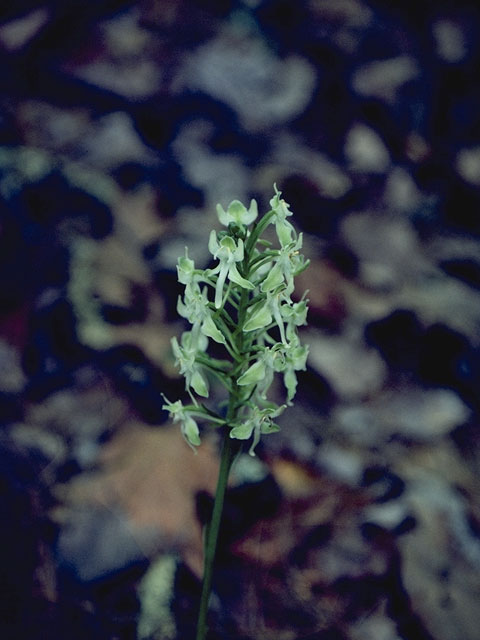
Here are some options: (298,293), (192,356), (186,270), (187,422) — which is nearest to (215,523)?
(187,422)

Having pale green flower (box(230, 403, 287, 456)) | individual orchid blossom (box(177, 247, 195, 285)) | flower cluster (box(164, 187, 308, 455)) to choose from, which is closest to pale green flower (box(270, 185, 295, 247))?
flower cluster (box(164, 187, 308, 455))

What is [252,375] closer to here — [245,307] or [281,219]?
[245,307]

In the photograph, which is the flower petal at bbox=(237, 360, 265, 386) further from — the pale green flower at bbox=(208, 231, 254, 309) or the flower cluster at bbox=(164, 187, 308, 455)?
the pale green flower at bbox=(208, 231, 254, 309)

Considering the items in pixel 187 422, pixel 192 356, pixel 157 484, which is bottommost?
pixel 157 484

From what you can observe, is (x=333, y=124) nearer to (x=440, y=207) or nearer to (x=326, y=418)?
(x=440, y=207)

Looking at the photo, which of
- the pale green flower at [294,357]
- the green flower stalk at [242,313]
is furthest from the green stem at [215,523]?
the pale green flower at [294,357]

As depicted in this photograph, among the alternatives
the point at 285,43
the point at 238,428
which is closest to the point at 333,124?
the point at 285,43

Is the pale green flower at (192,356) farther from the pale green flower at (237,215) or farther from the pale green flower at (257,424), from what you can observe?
the pale green flower at (237,215)
